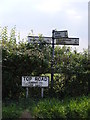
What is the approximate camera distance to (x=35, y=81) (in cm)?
906

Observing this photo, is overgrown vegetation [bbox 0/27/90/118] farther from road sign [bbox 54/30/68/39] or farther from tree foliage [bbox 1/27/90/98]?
road sign [bbox 54/30/68/39]

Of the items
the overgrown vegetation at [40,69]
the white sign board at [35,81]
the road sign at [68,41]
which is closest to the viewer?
the white sign board at [35,81]

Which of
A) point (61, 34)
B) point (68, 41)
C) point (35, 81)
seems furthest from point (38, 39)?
point (35, 81)

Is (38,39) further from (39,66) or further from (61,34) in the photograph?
(39,66)

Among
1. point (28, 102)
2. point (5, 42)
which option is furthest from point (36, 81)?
point (5, 42)

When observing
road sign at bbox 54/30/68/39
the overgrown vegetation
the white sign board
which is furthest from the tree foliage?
road sign at bbox 54/30/68/39

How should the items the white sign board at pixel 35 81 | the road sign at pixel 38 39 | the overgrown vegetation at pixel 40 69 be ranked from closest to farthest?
the white sign board at pixel 35 81
the overgrown vegetation at pixel 40 69
the road sign at pixel 38 39

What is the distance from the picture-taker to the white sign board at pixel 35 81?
9.02m

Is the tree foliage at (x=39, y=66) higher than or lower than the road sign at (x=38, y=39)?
lower

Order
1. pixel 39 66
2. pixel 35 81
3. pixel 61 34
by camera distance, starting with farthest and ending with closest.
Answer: pixel 61 34, pixel 39 66, pixel 35 81

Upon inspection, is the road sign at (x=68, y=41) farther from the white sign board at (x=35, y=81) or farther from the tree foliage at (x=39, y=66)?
the white sign board at (x=35, y=81)

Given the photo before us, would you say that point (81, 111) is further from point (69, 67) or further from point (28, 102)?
point (69, 67)

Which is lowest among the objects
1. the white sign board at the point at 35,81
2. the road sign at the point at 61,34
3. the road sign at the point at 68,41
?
the white sign board at the point at 35,81

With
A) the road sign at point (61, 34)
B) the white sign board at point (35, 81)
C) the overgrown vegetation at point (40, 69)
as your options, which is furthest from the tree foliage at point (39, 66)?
the road sign at point (61, 34)
